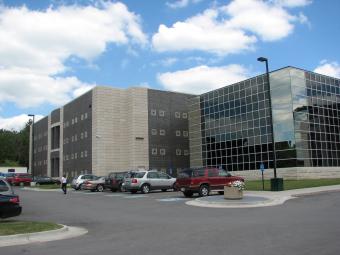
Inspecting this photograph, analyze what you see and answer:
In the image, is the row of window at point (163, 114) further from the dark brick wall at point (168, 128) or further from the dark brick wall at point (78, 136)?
the dark brick wall at point (78, 136)

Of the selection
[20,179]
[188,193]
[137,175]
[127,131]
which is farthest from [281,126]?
[20,179]

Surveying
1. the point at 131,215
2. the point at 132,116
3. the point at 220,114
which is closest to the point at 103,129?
the point at 132,116

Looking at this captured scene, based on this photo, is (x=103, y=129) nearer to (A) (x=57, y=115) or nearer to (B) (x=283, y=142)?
(A) (x=57, y=115)

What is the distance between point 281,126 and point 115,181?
20.5 meters

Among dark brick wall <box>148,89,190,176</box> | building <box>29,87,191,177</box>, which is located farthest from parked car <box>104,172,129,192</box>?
dark brick wall <box>148,89,190,176</box>

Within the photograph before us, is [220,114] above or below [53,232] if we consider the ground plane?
above

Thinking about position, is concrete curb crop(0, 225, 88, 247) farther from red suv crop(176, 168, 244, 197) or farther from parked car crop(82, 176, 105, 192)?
parked car crop(82, 176, 105, 192)

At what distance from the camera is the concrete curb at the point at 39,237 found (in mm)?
10868

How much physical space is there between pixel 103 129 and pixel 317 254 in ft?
185

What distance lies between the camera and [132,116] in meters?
64.4

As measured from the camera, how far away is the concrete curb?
10868 millimetres

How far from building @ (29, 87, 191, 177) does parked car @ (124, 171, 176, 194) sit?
3005 centimetres

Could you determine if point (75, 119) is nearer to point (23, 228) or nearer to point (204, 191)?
point (204, 191)

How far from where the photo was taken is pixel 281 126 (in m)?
48.0
